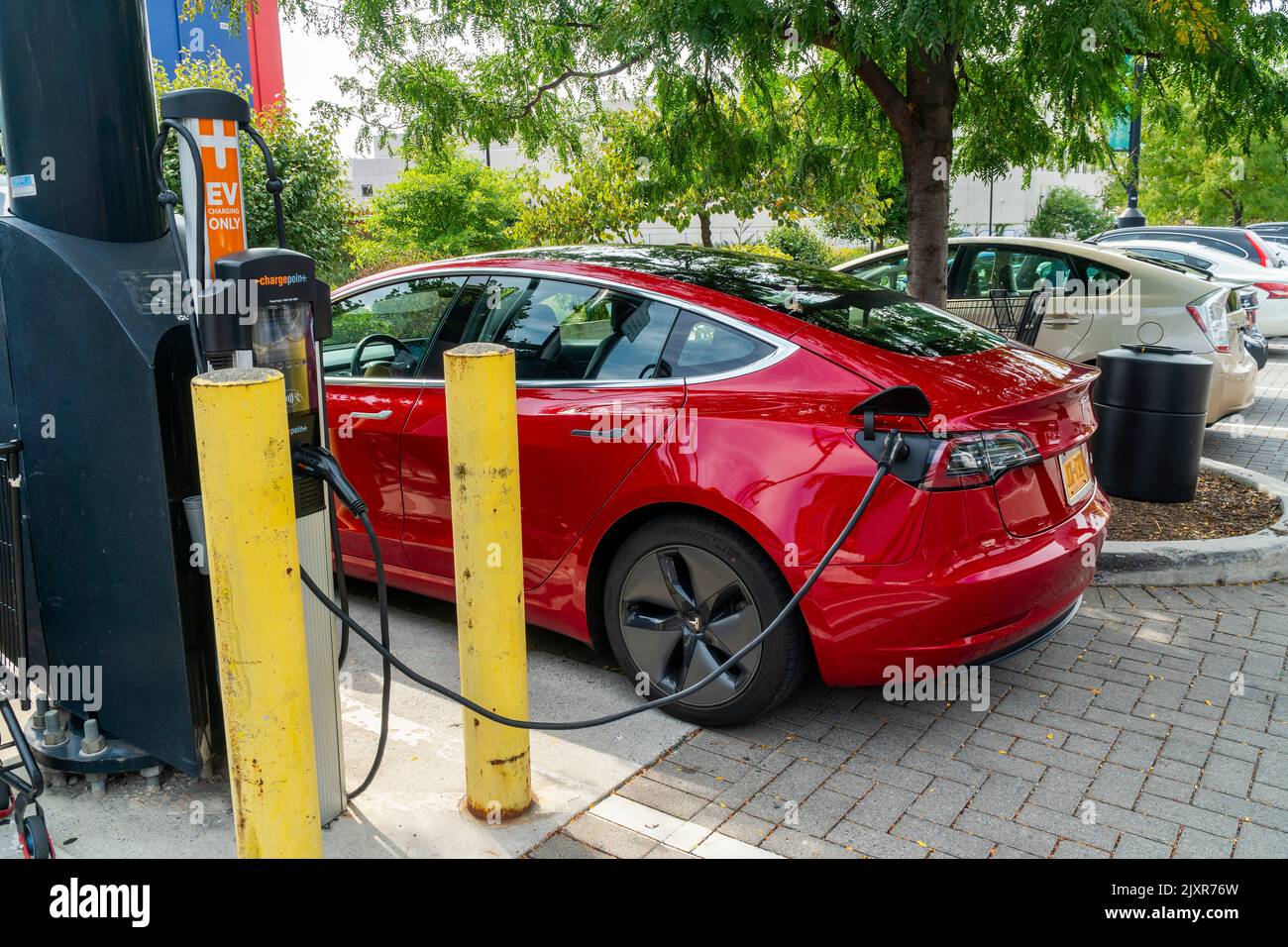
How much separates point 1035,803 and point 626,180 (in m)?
8.91

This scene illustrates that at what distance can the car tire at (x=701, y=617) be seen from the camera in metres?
3.68

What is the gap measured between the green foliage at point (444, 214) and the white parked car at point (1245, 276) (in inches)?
377

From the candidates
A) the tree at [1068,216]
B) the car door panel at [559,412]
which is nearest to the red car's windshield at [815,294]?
the car door panel at [559,412]

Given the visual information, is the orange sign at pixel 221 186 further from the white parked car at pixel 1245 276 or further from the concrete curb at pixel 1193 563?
the white parked car at pixel 1245 276

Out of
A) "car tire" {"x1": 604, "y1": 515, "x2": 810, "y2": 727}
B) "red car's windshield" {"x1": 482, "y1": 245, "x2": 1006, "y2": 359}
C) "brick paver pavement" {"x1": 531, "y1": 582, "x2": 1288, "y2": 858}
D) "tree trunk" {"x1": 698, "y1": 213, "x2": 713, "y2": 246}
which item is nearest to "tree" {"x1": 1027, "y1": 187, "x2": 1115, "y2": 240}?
"tree trunk" {"x1": 698, "y1": 213, "x2": 713, "y2": 246}

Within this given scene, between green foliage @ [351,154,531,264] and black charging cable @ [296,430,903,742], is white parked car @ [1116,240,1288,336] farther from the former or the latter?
black charging cable @ [296,430,903,742]

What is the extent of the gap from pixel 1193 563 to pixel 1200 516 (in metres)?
1.01

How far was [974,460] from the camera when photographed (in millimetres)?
3467

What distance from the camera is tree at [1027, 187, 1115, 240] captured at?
36938 mm

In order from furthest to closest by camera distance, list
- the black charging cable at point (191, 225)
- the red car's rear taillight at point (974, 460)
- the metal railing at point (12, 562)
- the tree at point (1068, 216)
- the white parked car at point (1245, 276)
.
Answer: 1. the tree at point (1068, 216)
2. the white parked car at point (1245, 276)
3. the red car's rear taillight at point (974, 460)
4. the metal railing at point (12, 562)
5. the black charging cable at point (191, 225)

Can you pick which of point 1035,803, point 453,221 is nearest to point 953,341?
point 1035,803

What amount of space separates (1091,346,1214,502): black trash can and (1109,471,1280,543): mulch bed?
3.3 inches

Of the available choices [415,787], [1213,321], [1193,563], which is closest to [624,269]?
[415,787]
